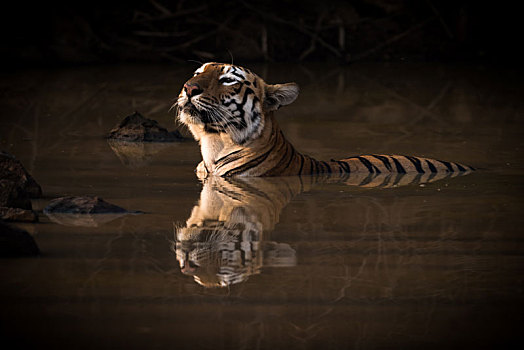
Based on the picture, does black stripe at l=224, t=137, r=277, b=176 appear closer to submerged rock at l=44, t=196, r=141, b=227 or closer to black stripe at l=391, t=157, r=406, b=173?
black stripe at l=391, t=157, r=406, b=173

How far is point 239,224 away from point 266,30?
29.3 feet

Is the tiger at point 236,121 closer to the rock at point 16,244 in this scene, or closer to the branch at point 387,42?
the rock at point 16,244

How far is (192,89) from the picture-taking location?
14.3ft

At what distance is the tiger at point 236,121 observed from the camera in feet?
14.5

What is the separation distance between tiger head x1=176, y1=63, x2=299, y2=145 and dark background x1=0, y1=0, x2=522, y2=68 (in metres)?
7.04

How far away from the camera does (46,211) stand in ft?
11.9

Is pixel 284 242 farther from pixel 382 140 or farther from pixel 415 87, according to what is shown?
pixel 415 87

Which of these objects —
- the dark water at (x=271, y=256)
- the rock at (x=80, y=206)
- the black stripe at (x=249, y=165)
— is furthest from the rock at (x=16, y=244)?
the black stripe at (x=249, y=165)

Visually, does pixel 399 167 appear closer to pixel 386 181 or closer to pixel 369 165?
pixel 369 165

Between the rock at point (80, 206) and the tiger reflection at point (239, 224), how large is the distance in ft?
1.12

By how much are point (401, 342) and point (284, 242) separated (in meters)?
0.99

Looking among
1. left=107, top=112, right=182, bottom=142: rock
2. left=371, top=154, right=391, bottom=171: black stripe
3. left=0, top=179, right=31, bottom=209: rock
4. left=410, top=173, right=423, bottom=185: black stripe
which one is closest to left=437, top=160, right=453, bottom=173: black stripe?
left=410, top=173, right=423, bottom=185: black stripe

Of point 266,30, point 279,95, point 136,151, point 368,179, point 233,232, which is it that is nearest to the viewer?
point 233,232

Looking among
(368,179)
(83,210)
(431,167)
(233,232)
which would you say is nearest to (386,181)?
(368,179)
